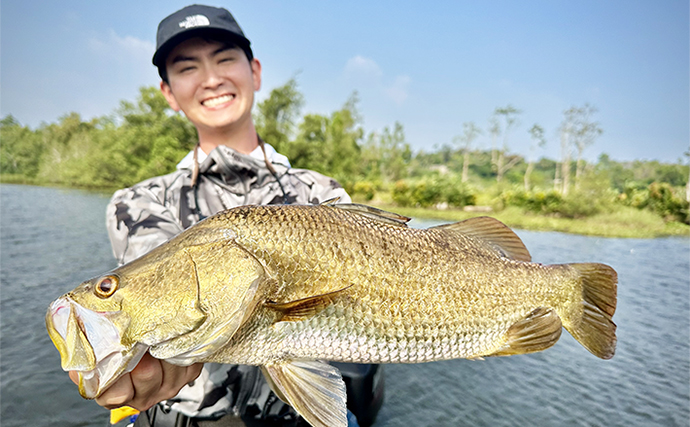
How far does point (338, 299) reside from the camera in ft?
5.59

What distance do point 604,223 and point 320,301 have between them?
110ft

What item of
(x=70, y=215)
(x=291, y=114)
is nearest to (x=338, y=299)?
(x=70, y=215)

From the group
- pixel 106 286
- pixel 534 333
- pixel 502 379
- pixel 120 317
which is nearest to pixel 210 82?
pixel 106 286

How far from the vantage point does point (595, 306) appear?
2.04 m

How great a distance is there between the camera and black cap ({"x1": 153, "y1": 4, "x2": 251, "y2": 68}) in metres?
2.94

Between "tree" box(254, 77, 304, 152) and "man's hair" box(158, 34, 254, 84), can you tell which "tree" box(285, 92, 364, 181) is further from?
"man's hair" box(158, 34, 254, 84)

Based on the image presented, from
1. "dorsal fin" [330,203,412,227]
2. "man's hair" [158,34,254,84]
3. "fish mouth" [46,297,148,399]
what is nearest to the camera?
"fish mouth" [46,297,148,399]

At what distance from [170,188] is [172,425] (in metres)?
1.73

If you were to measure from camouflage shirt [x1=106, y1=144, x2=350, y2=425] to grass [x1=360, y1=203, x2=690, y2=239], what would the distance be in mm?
24761

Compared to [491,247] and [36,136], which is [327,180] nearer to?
[491,247]

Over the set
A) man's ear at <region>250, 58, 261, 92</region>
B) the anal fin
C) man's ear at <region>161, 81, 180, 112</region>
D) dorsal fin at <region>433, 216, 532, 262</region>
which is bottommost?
the anal fin

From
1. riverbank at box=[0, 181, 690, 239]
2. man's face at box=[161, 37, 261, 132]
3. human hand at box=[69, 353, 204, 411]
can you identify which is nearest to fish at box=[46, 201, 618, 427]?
human hand at box=[69, 353, 204, 411]

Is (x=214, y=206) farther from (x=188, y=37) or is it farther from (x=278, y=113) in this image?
(x=278, y=113)

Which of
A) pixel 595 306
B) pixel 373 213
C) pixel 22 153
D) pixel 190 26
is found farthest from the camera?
pixel 22 153
